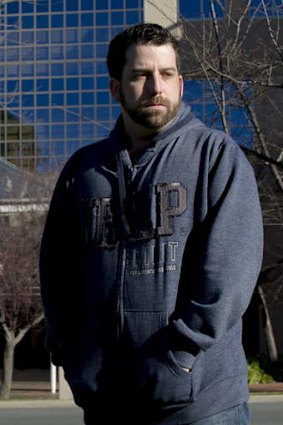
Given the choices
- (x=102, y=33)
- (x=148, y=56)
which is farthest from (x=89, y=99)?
(x=148, y=56)

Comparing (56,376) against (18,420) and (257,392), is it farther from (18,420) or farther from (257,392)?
(18,420)

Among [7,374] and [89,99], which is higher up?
[89,99]

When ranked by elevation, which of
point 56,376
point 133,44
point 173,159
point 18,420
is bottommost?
point 56,376

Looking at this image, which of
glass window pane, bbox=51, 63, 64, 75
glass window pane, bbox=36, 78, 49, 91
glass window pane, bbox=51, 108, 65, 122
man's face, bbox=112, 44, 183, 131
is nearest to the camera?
man's face, bbox=112, 44, 183, 131

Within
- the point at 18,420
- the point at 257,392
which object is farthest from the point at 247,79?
the point at 257,392

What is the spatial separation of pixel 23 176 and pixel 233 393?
28641 mm

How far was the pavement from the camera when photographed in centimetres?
2144

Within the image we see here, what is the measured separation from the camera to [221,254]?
2.91 meters

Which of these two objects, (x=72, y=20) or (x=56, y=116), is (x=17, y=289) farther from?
(x=56, y=116)

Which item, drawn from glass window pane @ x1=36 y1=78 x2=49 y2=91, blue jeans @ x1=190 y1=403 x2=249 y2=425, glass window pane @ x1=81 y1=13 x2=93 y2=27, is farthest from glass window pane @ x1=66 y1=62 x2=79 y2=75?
blue jeans @ x1=190 y1=403 x2=249 y2=425

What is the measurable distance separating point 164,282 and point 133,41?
0.79 metres

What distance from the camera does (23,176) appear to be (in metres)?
31.3

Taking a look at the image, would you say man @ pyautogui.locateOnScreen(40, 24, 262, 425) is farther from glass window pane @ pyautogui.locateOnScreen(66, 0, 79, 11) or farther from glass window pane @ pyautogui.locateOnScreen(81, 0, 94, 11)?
glass window pane @ pyautogui.locateOnScreen(81, 0, 94, 11)

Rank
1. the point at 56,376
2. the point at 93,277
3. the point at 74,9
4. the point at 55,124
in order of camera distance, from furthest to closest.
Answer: the point at 55,124 → the point at 74,9 → the point at 56,376 → the point at 93,277
